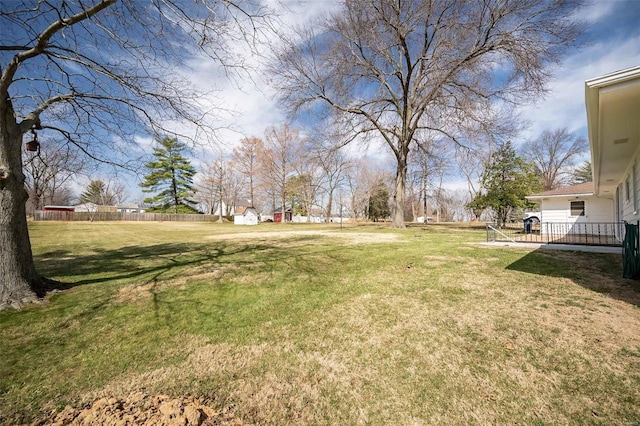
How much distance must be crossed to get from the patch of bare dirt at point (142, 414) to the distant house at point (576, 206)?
21199mm

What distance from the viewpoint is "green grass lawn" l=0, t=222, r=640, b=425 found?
7.67 ft

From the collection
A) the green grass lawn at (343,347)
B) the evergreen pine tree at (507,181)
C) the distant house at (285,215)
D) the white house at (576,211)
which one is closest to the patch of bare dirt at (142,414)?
the green grass lawn at (343,347)

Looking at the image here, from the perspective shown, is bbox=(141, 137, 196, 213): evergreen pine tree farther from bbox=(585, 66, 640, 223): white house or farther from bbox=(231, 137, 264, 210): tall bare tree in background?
bbox=(585, 66, 640, 223): white house

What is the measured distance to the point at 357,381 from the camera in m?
2.66

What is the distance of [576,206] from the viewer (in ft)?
54.7

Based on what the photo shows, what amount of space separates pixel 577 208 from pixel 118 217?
5430cm

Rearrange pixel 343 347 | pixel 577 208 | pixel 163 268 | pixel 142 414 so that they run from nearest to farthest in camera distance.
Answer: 1. pixel 142 414
2. pixel 343 347
3. pixel 163 268
4. pixel 577 208

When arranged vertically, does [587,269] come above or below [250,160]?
below

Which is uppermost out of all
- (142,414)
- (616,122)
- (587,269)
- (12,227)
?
(616,122)

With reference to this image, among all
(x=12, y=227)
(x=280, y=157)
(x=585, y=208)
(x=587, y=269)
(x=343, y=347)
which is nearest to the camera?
(x=343, y=347)

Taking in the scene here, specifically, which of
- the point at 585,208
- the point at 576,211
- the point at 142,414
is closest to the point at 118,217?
the point at 142,414

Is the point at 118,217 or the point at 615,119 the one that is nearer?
the point at 615,119

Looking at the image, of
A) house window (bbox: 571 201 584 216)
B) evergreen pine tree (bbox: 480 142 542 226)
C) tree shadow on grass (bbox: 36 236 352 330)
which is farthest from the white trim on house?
evergreen pine tree (bbox: 480 142 542 226)

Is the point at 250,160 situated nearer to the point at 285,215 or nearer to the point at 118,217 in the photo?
the point at 285,215
